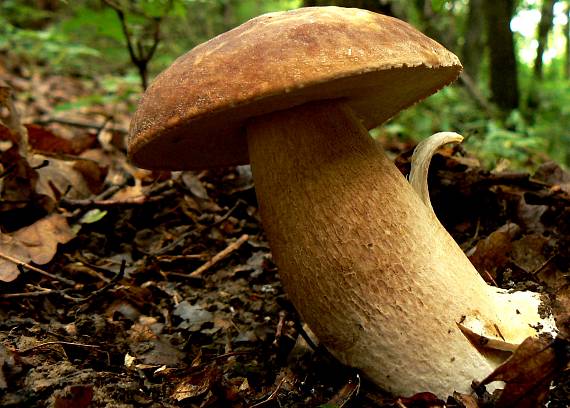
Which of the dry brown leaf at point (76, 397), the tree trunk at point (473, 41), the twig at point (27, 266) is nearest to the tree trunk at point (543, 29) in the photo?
the tree trunk at point (473, 41)

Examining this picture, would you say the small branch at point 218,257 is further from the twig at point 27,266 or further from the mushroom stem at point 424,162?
the mushroom stem at point 424,162

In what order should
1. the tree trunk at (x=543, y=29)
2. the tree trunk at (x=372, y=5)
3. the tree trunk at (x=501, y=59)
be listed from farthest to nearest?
the tree trunk at (x=543, y=29)
the tree trunk at (x=501, y=59)
the tree trunk at (x=372, y=5)

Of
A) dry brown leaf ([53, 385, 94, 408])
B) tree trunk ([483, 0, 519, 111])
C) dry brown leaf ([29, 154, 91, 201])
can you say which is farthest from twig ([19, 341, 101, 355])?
tree trunk ([483, 0, 519, 111])

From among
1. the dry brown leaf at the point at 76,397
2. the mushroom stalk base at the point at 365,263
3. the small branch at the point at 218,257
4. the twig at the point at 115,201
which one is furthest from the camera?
the twig at the point at 115,201

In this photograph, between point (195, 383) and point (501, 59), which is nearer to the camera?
point (195, 383)

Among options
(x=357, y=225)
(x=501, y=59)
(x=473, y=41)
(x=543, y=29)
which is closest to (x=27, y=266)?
(x=357, y=225)

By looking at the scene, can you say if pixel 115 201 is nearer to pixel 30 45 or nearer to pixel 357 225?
pixel 357 225

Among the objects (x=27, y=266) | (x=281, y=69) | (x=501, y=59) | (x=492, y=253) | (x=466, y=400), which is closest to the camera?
(x=281, y=69)
